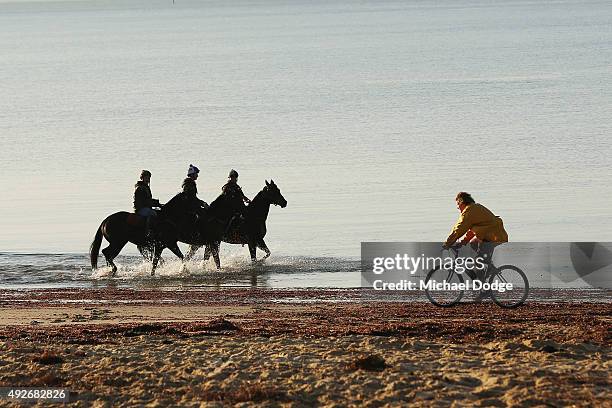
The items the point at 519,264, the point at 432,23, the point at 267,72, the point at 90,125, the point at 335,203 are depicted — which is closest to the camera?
the point at 519,264

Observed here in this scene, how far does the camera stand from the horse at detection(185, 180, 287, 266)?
25000 millimetres

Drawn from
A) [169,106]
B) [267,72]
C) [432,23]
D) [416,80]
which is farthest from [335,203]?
[432,23]

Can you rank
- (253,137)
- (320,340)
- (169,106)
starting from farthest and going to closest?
1. (169,106)
2. (253,137)
3. (320,340)

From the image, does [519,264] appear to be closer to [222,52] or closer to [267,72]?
[267,72]

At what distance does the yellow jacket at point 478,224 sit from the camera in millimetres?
16141

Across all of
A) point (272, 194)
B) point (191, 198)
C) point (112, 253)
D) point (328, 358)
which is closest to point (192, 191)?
point (191, 198)

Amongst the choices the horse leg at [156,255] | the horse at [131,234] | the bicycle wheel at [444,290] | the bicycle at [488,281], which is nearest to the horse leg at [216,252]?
the horse at [131,234]

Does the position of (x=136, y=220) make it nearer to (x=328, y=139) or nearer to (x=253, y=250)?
(x=253, y=250)

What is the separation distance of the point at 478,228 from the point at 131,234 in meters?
9.69

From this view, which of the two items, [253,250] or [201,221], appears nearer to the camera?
[201,221]

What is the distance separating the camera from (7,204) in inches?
1468

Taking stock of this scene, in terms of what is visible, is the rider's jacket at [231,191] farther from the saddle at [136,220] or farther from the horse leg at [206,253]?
the saddle at [136,220]

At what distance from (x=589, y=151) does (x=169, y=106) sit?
3331cm

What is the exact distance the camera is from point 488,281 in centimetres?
1669
